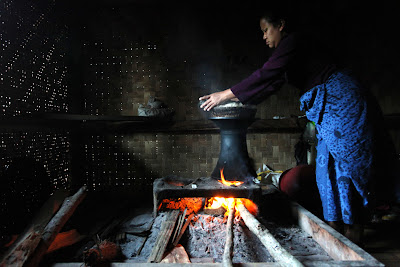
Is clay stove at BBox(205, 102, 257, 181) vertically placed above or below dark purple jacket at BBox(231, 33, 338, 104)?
below

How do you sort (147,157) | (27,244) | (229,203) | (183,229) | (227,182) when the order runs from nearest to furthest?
1. (27,244)
2. (183,229)
3. (227,182)
4. (229,203)
5. (147,157)

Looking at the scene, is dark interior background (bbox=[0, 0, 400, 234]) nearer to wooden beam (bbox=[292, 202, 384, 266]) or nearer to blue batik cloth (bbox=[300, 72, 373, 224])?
wooden beam (bbox=[292, 202, 384, 266])

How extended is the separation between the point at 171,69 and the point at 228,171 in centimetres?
208

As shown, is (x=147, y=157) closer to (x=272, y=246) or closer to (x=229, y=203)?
(x=229, y=203)

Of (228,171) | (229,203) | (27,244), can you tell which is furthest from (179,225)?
(27,244)

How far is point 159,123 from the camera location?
351 cm

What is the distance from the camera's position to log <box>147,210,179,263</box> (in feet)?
5.34

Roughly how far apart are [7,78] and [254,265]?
104 inches

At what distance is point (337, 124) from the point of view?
164cm

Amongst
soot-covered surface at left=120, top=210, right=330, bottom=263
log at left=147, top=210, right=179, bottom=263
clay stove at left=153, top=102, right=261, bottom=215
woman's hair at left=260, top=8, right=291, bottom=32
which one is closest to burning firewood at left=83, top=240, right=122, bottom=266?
soot-covered surface at left=120, top=210, right=330, bottom=263

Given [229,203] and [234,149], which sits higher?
[234,149]

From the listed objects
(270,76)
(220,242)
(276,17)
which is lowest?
(220,242)

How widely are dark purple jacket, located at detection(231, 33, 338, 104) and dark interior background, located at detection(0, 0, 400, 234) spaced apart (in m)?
1.67

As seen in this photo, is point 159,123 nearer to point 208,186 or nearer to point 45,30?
point 208,186
